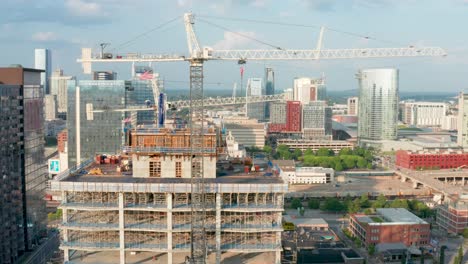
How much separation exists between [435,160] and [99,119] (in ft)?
157

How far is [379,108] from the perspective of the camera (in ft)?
364

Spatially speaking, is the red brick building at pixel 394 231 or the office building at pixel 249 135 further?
the office building at pixel 249 135

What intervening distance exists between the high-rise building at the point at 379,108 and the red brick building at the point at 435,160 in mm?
26231

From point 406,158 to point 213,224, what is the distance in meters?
67.2

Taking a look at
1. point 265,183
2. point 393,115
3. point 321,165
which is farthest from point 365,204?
point 393,115

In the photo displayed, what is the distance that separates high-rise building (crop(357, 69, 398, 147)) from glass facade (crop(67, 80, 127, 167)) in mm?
60082

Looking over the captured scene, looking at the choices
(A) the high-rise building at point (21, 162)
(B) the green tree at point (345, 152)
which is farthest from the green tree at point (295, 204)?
(B) the green tree at point (345, 152)

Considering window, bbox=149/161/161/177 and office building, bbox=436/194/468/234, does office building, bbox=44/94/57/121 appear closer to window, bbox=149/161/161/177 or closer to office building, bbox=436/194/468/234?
office building, bbox=436/194/468/234

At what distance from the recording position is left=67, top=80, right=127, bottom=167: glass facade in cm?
6374

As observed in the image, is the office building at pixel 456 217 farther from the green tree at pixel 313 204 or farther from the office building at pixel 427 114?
the office building at pixel 427 114

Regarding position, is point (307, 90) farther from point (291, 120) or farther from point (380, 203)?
point (380, 203)

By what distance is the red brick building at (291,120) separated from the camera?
116 metres

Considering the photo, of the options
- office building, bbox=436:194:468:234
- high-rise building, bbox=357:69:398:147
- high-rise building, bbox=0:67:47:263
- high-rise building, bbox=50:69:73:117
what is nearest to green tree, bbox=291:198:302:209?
office building, bbox=436:194:468:234

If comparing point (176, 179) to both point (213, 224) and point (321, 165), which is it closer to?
point (213, 224)
